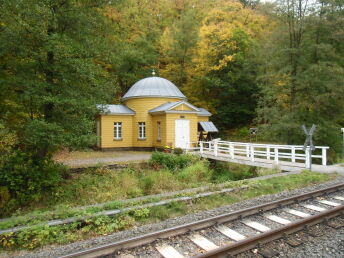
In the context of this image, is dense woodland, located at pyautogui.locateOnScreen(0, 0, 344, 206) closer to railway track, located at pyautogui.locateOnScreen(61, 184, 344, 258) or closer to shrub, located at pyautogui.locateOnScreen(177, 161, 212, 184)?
shrub, located at pyautogui.locateOnScreen(177, 161, 212, 184)

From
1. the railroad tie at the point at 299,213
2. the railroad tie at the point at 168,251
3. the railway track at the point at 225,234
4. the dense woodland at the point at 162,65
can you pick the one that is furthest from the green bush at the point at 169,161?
the railroad tie at the point at 168,251

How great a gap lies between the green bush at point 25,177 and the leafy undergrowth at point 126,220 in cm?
394

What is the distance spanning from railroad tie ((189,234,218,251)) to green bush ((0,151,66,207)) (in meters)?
6.47

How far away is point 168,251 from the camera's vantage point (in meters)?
4.78

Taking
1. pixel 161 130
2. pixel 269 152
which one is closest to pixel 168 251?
pixel 269 152

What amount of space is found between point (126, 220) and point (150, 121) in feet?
51.7

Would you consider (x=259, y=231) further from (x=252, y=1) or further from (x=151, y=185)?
(x=252, y=1)

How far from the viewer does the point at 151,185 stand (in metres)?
10.5

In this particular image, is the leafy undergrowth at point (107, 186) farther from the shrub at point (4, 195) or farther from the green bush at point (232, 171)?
the green bush at point (232, 171)

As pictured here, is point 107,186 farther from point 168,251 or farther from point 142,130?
point 142,130

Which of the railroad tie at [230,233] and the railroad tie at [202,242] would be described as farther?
the railroad tie at [230,233]

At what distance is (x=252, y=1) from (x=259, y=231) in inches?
1710

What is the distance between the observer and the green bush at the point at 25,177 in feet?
30.2

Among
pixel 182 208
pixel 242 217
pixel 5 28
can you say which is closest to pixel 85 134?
pixel 5 28
